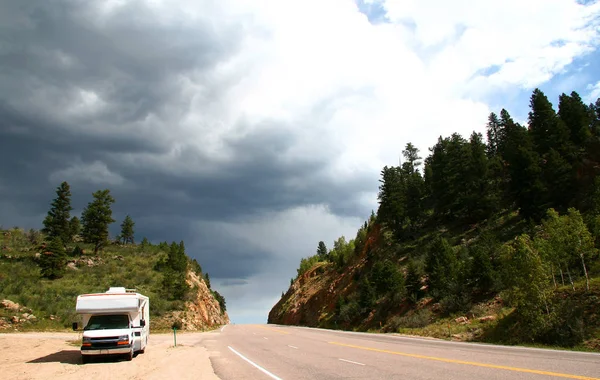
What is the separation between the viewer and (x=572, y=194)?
4428 centimetres

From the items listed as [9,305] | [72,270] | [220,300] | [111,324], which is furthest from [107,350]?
[220,300]

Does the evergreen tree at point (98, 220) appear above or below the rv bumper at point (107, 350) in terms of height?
above

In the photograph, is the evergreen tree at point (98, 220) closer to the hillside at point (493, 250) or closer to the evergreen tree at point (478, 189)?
the hillside at point (493, 250)

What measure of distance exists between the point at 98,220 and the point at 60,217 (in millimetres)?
6311

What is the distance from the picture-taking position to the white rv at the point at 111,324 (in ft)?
54.9

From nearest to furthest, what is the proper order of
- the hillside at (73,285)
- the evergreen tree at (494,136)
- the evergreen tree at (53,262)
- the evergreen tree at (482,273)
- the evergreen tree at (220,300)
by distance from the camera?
the evergreen tree at (482,273) < the hillside at (73,285) < the evergreen tree at (53,262) < the evergreen tree at (494,136) < the evergreen tree at (220,300)

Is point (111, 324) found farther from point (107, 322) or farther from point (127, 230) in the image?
point (127, 230)

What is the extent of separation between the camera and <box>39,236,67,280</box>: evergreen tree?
2104 inches

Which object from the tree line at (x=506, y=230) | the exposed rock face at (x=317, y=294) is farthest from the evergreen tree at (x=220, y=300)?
the tree line at (x=506, y=230)

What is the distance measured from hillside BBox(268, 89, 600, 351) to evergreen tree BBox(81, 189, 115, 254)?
41.3m

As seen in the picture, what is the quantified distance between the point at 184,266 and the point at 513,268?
49.4 m

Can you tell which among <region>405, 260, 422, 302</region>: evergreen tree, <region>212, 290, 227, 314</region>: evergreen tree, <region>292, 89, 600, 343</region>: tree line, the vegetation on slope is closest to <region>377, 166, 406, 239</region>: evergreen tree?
<region>292, 89, 600, 343</region>: tree line

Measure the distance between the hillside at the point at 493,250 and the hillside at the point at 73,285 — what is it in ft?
76.9

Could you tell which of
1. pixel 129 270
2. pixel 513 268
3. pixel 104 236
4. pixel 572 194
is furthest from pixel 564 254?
pixel 104 236
